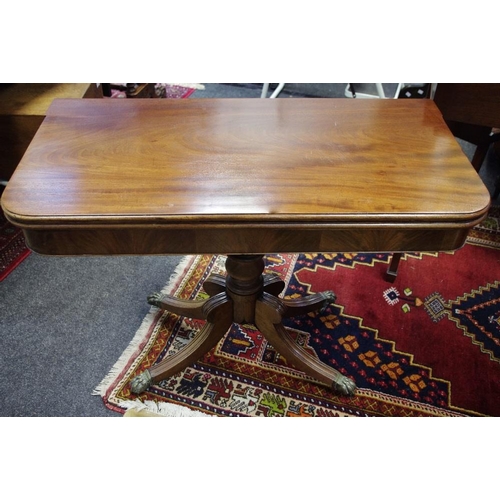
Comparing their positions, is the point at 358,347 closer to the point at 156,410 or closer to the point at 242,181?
the point at 156,410

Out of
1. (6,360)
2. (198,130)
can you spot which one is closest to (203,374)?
(6,360)

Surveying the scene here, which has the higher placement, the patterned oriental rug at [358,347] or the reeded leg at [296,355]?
the reeded leg at [296,355]

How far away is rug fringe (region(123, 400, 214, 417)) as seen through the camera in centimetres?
124

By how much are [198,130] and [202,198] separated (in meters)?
0.27

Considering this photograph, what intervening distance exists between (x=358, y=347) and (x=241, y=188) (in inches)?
30.6

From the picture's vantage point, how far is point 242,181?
891 mm

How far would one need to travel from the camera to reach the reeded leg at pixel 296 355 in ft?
4.09

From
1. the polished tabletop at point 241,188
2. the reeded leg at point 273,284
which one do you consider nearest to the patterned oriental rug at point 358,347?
the reeded leg at point 273,284

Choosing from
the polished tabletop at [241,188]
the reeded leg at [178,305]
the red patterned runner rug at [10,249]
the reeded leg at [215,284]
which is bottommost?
the red patterned runner rug at [10,249]

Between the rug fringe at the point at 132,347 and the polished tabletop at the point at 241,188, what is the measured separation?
570 mm

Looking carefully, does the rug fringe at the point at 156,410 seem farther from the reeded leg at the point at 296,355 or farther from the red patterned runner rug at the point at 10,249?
the red patterned runner rug at the point at 10,249

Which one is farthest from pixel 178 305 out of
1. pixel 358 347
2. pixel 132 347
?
pixel 358 347

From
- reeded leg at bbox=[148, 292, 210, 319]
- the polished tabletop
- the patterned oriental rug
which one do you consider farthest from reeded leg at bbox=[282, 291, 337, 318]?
the polished tabletop

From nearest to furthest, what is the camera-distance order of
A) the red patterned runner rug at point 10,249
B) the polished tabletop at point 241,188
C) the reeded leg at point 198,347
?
1. the polished tabletop at point 241,188
2. the reeded leg at point 198,347
3. the red patterned runner rug at point 10,249
